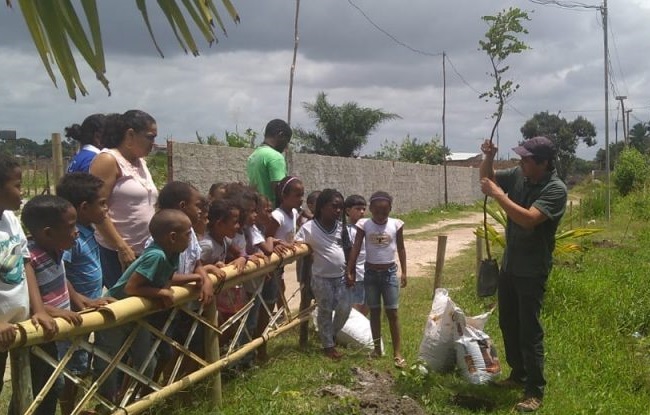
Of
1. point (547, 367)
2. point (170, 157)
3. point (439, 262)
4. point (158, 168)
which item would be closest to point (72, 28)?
point (547, 367)

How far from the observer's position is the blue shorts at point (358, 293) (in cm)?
582

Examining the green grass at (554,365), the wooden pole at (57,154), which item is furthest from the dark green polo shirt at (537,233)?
the wooden pole at (57,154)

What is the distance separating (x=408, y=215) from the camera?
80.9 ft

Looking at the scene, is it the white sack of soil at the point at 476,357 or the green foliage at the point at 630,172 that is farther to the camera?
the green foliage at the point at 630,172

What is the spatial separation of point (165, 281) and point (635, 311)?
621 cm

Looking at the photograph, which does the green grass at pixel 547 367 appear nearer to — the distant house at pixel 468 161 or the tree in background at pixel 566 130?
the distant house at pixel 468 161

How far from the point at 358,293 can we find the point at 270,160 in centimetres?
134

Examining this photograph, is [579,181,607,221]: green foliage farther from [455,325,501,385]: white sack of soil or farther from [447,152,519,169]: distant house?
[455,325,501,385]: white sack of soil

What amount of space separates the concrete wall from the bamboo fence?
5.92 m

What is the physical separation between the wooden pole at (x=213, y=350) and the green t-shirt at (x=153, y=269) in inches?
20.2

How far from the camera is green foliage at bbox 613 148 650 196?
1101 inches

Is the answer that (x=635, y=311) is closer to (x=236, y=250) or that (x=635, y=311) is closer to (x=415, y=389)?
(x=415, y=389)

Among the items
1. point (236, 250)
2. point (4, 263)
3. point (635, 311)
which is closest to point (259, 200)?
point (236, 250)

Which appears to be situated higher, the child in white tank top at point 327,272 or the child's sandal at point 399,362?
the child in white tank top at point 327,272
